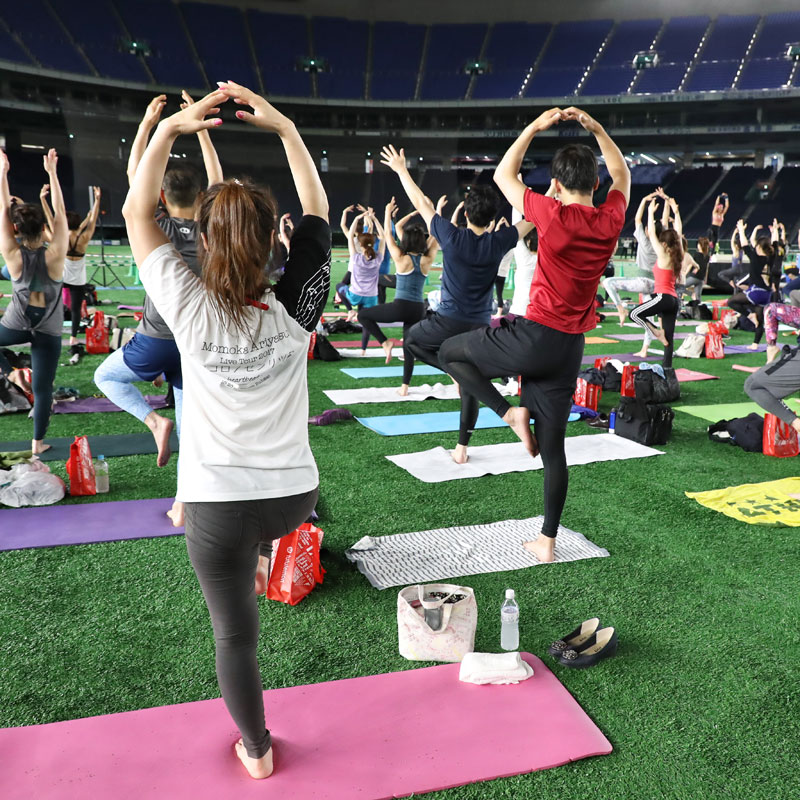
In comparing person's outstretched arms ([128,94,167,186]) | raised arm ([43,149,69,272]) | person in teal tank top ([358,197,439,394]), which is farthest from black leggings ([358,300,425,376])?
person's outstretched arms ([128,94,167,186])

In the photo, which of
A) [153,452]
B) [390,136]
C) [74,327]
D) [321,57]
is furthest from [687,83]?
[153,452]

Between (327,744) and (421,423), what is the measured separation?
4.14 m

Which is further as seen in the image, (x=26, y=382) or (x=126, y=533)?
(x=26, y=382)

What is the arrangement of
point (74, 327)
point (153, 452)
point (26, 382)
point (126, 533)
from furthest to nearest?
Answer: point (74, 327) < point (26, 382) < point (153, 452) < point (126, 533)

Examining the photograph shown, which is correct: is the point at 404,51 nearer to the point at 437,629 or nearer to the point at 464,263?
the point at 464,263

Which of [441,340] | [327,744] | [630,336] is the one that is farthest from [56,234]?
[630,336]

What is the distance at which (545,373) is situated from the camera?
3303 millimetres

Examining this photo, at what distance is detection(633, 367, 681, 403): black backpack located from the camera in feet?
23.4

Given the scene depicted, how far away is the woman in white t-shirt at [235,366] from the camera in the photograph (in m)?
1.76

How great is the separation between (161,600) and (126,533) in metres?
0.81

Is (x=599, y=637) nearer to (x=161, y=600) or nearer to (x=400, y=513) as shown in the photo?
(x=400, y=513)

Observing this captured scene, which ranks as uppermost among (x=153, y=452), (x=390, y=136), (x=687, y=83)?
(x=687, y=83)

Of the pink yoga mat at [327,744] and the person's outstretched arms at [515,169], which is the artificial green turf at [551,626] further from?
the person's outstretched arms at [515,169]

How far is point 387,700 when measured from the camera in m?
2.46
